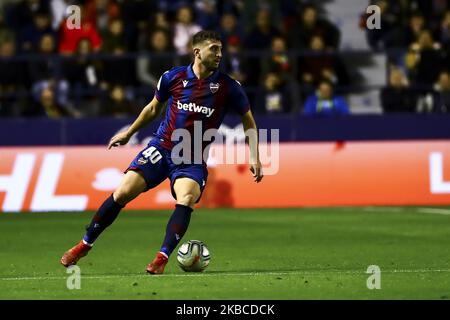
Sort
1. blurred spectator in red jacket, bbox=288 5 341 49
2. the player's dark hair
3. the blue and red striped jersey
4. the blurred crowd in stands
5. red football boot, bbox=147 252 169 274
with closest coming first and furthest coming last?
red football boot, bbox=147 252 169 274 → the player's dark hair → the blue and red striped jersey → the blurred crowd in stands → blurred spectator in red jacket, bbox=288 5 341 49

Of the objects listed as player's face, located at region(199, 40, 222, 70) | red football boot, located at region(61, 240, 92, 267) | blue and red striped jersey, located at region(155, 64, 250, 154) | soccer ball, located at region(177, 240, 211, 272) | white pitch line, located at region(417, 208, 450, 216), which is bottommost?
soccer ball, located at region(177, 240, 211, 272)

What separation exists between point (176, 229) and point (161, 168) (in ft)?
2.22

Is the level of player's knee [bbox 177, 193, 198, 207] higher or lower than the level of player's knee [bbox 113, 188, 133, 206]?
lower

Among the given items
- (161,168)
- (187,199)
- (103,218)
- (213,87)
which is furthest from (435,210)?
(103,218)

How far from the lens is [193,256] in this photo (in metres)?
11.6

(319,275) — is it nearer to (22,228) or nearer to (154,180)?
(154,180)

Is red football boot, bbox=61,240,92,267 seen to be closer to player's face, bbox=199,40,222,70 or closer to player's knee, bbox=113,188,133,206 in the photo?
player's knee, bbox=113,188,133,206

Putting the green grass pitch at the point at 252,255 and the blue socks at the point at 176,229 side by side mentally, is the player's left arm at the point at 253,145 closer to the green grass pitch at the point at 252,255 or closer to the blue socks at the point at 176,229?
the blue socks at the point at 176,229

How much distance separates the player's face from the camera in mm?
11469

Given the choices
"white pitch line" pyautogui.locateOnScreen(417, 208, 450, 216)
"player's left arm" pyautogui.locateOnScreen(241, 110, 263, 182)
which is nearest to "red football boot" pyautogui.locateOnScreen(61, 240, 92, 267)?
"player's left arm" pyautogui.locateOnScreen(241, 110, 263, 182)

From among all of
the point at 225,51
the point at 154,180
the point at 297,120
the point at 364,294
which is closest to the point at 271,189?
the point at 297,120

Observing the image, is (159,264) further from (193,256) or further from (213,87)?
(213,87)

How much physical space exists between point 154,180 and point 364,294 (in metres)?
2.57

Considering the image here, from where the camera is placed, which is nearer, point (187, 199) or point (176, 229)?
point (176, 229)
